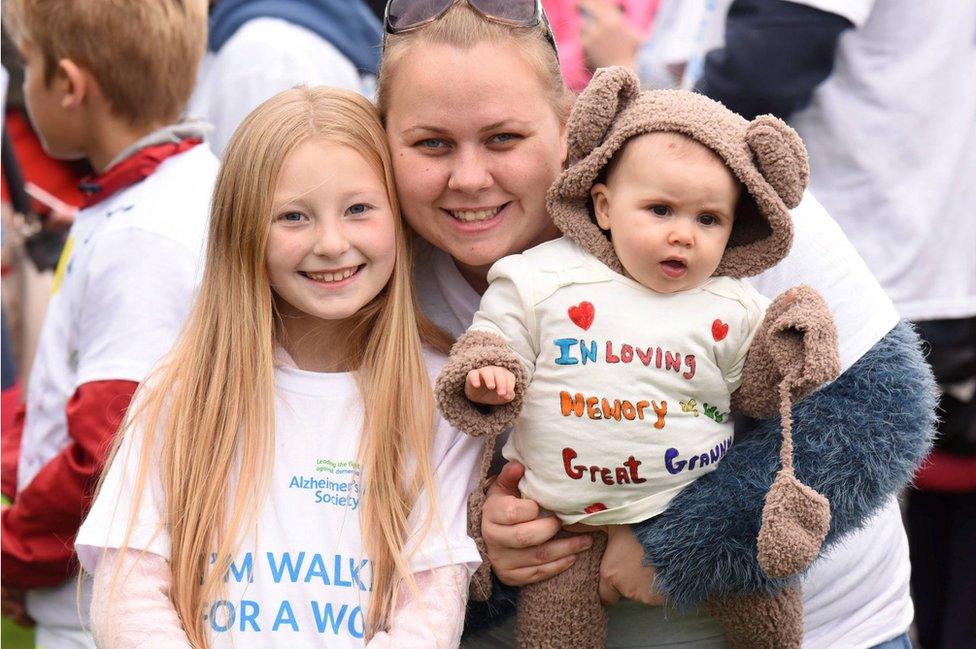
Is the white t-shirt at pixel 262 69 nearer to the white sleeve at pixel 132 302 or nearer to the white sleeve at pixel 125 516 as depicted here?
the white sleeve at pixel 132 302

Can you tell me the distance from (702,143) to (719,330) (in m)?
0.30

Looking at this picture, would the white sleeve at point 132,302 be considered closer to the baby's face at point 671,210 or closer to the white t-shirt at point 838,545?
the white t-shirt at point 838,545

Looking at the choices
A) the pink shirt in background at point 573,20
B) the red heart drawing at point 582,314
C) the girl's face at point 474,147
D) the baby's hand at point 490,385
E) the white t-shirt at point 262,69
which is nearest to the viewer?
the baby's hand at point 490,385

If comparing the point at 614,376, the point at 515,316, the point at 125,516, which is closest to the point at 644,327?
the point at 614,376

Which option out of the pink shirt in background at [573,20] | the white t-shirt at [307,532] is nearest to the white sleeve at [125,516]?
A: the white t-shirt at [307,532]

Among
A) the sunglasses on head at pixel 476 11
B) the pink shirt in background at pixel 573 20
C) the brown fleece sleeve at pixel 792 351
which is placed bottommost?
the brown fleece sleeve at pixel 792 351

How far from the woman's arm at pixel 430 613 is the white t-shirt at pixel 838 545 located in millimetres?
220

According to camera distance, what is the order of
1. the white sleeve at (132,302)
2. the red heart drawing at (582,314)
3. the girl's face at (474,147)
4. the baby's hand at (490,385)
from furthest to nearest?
1. the white sleeve at (132,302)
2. the girl's face at (474,147)
3. the red heart drawing at (582,314)
4. the baby's hand at (490,385)

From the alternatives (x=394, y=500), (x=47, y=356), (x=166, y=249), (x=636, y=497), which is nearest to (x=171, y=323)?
(x=166, y=249)

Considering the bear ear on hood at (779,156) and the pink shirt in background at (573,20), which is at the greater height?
the pink shirt in background at (573,20)

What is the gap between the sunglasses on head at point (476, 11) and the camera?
2.32 meters

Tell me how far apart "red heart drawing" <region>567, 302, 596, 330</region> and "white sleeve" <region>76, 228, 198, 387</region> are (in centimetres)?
100

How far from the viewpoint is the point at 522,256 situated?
2215 millimetres

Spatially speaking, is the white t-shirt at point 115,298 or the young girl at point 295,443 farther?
the white t-shirt at point 115,298
